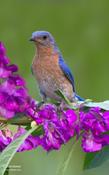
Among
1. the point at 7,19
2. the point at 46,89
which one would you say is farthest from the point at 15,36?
the point at 46,89

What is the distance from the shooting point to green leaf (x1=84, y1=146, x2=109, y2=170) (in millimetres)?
2066

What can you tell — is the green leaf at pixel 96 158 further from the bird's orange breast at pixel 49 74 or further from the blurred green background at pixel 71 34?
the blurred green background at pixel 71 34

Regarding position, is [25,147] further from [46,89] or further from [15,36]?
[15,36]

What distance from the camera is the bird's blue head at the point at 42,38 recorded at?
432cm

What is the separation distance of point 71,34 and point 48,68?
1.12 metres

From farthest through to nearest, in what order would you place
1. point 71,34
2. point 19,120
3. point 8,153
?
1. point 71,34
2. point 19,120
3. point 8,153

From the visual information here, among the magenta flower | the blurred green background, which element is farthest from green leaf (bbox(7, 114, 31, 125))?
the blurred green background

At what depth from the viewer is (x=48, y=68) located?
4.47m

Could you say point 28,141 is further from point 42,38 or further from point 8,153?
point 42,38

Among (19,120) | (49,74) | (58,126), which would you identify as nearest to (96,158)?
(58,126)

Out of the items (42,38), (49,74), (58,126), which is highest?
(58,126)

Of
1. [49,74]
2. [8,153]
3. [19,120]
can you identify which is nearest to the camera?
[8,153]

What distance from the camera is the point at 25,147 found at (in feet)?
6.98

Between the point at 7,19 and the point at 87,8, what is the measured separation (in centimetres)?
74
